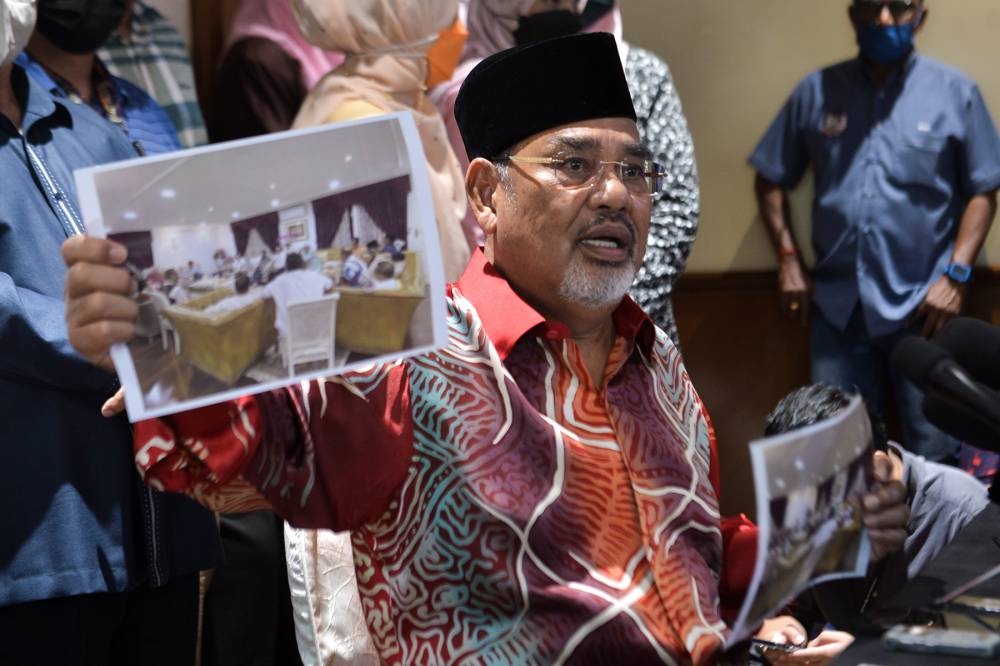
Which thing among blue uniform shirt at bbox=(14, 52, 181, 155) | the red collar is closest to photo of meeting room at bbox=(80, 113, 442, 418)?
the red collar

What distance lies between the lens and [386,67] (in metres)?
3.24

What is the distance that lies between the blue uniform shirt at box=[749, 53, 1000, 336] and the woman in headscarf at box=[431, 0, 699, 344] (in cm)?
105

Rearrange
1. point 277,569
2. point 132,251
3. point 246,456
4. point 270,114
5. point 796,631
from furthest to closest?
point 270,114 → point 277,569 → point 796,631 → point 246,456 → point 132,251

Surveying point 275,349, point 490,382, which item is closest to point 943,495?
point 490,382

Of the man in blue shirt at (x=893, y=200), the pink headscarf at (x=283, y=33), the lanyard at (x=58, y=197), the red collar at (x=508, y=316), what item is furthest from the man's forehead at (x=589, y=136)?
the man in blue shirt at (x=893, y=200)

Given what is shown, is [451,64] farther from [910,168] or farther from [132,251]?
[132,251]

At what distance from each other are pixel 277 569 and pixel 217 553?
644mm

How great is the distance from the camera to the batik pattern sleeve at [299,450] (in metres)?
1.45

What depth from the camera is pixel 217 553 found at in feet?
7.69

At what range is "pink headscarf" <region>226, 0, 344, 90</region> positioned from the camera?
150 inches

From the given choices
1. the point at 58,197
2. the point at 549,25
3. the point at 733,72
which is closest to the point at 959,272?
the point at 733,72

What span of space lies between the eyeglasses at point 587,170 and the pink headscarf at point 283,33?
1.92 m

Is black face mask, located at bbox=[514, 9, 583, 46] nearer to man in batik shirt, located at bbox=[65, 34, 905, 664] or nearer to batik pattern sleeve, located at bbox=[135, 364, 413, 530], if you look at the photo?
man in batik shirt, located at bbox=[65, 34, 905, 664]

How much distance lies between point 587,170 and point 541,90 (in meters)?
0.14
